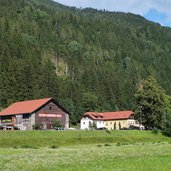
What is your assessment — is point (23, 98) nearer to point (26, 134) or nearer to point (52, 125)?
point (52, 125)

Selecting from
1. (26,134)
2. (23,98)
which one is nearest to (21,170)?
(26,134)

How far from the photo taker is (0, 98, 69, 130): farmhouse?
115688mm

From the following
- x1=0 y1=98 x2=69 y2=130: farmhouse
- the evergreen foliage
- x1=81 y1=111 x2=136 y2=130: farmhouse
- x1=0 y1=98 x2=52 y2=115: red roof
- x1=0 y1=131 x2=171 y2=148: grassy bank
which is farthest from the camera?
x1=81 y1=111 x2=136 y2=130: farmhouse

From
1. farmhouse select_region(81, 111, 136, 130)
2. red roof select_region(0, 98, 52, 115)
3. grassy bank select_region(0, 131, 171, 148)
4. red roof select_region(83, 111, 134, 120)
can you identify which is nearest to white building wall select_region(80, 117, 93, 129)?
farmhouse select_region(81, 111, 136, 130)

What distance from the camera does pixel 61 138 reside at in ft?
268

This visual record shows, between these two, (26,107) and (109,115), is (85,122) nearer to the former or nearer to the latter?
(109,115)

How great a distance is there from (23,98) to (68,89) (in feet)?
96.6

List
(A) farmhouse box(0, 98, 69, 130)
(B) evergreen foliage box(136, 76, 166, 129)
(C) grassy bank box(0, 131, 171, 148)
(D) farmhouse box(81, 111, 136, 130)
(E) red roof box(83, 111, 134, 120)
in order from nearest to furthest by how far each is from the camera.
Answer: (C) grassy bank box(0, 131, 171, 148), (A) farmhouse box(0, 98, 69, 130), (B) evergreen foliage box(136, 76, 166, 129), (D) farmhouse box(81, 111, 136, 130), (E) red roof box(83, 111, 134, 120)

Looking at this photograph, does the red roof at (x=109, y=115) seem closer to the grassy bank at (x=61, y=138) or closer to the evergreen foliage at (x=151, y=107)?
the evergreen foliage at (x=151, y=107)

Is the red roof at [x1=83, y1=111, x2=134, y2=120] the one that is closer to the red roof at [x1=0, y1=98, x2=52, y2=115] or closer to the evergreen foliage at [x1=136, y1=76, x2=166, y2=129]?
the evergreen foliage at [x1=136, y1=76, x2=166, y2=129]

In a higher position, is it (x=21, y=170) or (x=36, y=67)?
(x=36, y=67)

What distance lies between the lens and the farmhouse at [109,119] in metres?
166

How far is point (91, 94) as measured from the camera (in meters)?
193

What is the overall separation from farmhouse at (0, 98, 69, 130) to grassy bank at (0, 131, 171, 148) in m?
27.1
